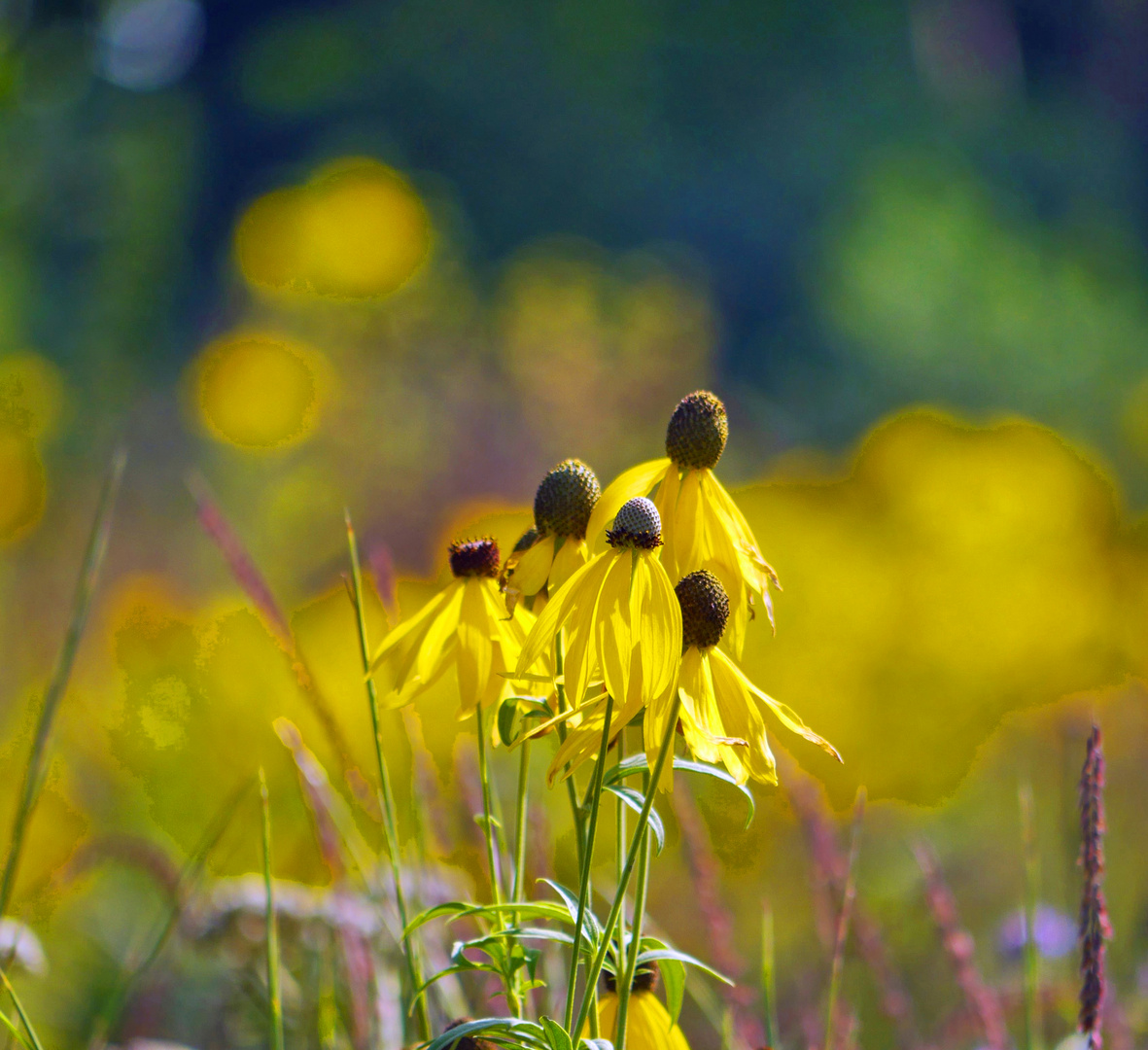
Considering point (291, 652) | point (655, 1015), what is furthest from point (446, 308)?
point (655, 1015)

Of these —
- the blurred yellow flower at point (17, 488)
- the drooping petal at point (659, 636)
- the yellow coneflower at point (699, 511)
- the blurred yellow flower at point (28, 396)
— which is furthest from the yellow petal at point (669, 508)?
the blurred yellow flower at point (17, 488)

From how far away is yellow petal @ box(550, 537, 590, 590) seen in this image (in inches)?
25.5

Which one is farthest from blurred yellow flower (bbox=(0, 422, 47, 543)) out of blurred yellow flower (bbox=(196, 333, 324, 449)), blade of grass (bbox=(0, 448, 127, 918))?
blade of grass (bbox=(0, 448, 127, 918))

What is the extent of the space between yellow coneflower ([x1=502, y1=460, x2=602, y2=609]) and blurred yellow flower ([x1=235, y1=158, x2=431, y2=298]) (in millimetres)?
4243

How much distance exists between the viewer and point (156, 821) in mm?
2381

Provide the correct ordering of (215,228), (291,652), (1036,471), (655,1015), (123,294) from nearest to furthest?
1. (655,1015)
2. (291,652)
3. (1036,471)
4. (123,294)
5. (215,228)

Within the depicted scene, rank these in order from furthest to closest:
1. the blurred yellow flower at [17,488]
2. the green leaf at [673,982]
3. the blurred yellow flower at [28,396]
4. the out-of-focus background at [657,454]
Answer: the blurred yellow flower at [17,488], the blurred yellow flower at [28,396], the out-of-focus background at [657,454], the green leaf at [673,982]

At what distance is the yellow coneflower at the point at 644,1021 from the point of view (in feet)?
2.00

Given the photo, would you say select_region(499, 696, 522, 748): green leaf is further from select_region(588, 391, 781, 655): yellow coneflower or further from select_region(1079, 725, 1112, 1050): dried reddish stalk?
select_region(1079, 725, 1112, 1050): dried reddish stalk

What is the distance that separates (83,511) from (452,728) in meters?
2.17

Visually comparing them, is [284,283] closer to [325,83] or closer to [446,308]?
[446,308]

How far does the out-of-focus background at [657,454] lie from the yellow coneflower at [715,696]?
1.13 feet

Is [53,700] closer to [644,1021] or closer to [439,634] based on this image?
[439,634]

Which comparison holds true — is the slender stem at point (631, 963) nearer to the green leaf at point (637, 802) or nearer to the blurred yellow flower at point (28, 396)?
the green leaf at point (637, 802)
